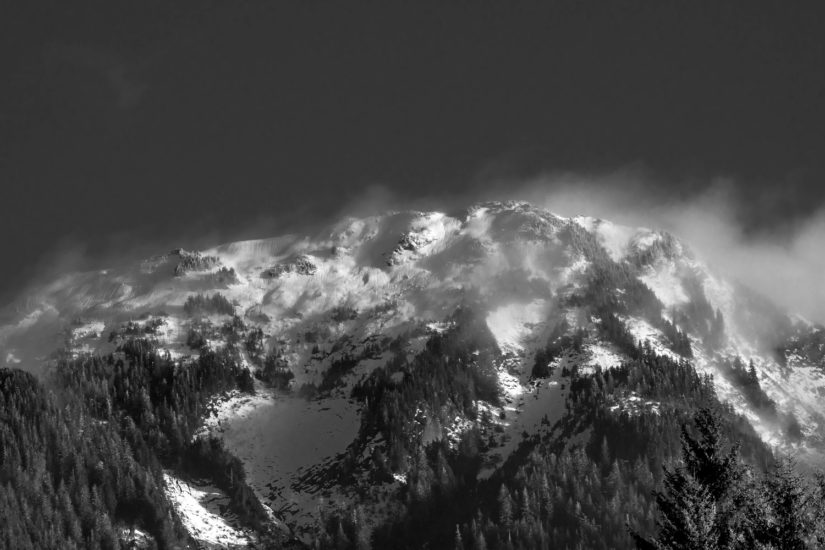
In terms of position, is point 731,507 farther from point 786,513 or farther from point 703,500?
point 786,513

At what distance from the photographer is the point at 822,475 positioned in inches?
3189

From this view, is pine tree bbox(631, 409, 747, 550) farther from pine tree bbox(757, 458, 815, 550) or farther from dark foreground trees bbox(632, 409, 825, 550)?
pine tree bbox(757, 458, 815, 550)

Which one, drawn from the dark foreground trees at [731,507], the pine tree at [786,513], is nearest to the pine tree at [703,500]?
the dark foreground trees at [731,507]

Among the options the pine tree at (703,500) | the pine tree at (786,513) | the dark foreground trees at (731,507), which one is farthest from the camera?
the pine tree at (786,513)

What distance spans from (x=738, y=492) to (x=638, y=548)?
7604 millimetres

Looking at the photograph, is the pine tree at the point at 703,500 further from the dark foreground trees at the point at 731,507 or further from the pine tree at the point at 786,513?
the pine tree at the point at 786,513

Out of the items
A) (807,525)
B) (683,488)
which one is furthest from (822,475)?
(683,488)

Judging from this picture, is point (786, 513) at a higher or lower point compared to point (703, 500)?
lower

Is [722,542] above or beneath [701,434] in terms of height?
beneath


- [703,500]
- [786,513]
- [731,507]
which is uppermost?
[703,500]

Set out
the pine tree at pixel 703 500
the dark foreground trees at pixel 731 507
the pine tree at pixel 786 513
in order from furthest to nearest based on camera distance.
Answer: the pine tree at pixel 786 513 → the dark foreground trees at pixel 731 507 → the pine tree at pixel 703 500

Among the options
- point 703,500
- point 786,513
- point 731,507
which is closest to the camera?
point 703,500

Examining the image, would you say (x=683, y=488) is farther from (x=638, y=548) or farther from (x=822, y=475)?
(x=822, y=475)

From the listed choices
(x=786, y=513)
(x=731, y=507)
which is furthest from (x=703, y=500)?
(x=786, y=513)
